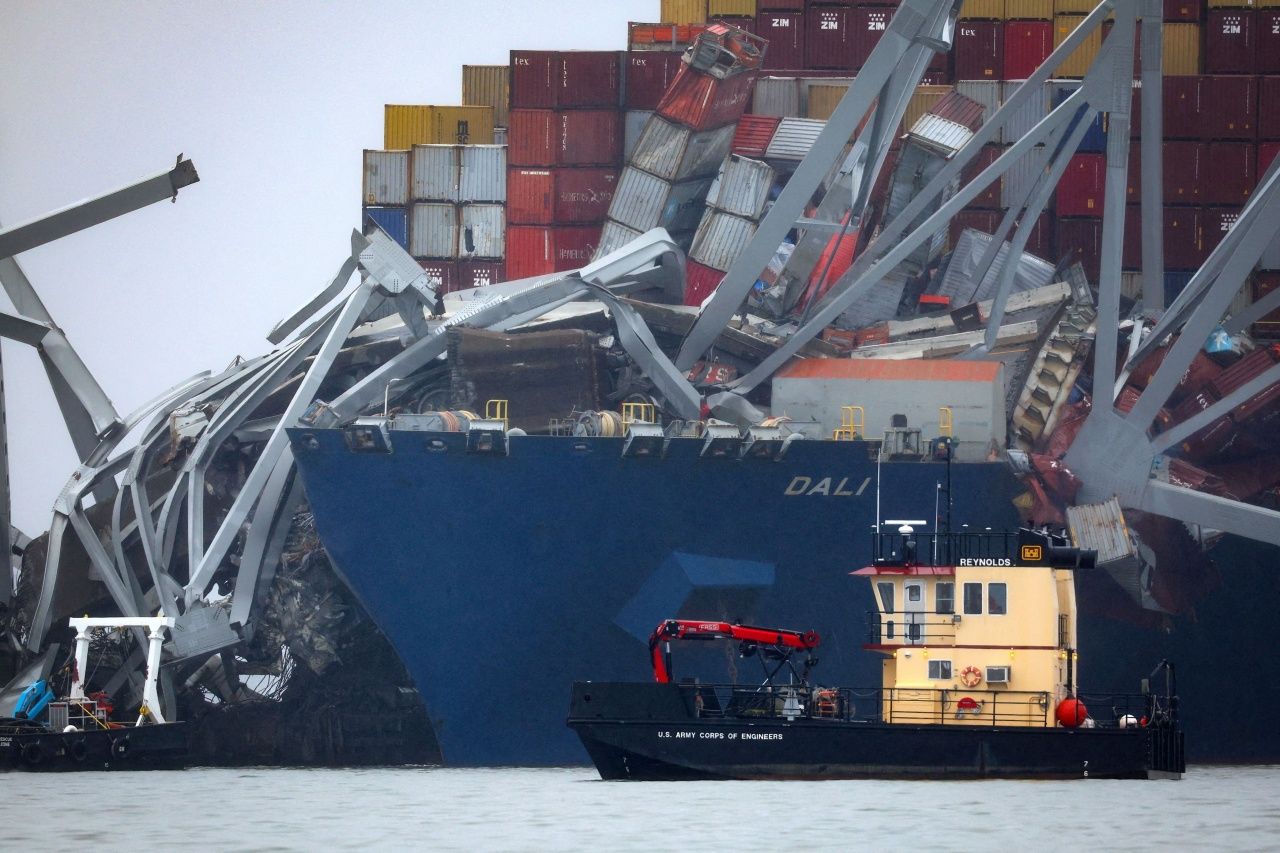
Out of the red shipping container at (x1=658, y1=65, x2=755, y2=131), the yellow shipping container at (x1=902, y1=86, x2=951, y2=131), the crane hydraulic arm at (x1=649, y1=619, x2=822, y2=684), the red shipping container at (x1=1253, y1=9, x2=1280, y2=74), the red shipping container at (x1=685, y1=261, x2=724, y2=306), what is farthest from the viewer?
the red shipping container at (x1=1253, y1=9, x2=1280, y2=74)

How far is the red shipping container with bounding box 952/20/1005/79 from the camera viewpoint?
52.7m

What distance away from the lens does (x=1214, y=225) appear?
48.9 metres

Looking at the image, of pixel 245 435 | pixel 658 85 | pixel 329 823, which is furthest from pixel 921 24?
pixel 329 823

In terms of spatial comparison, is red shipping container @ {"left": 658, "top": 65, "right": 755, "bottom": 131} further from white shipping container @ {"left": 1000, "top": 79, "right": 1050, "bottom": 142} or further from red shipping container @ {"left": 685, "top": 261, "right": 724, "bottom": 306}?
white shipping container @ {"left": 1000, "top": 79, "right": 1050, "bottom": 142}

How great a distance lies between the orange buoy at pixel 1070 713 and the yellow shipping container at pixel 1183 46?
25979 millimetres

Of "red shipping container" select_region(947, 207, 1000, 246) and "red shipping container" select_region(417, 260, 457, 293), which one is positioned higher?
"red shipping container" select_region(947, 207, 1000, 246)

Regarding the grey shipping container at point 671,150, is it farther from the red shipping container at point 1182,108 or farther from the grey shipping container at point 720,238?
the red shipping container at point 1182,108

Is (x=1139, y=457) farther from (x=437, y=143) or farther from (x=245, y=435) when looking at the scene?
(x=437, y=143)

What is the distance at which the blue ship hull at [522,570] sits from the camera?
3762cm

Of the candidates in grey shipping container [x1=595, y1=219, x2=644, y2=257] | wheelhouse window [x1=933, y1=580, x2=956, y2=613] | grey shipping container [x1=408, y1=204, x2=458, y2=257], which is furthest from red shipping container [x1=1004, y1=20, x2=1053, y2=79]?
wheelhouse window [x1=933, y1=580, x2=956, y2=613]

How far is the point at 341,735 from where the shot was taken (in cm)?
4069

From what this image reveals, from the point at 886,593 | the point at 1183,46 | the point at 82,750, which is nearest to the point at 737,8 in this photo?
the point at 1183,46

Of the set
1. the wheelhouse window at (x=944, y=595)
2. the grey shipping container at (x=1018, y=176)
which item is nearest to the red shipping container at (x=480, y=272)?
the grey shipping container at (x=1018, y=176)

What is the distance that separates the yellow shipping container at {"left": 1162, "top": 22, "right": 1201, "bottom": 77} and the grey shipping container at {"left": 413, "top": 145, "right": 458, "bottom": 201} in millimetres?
18312
